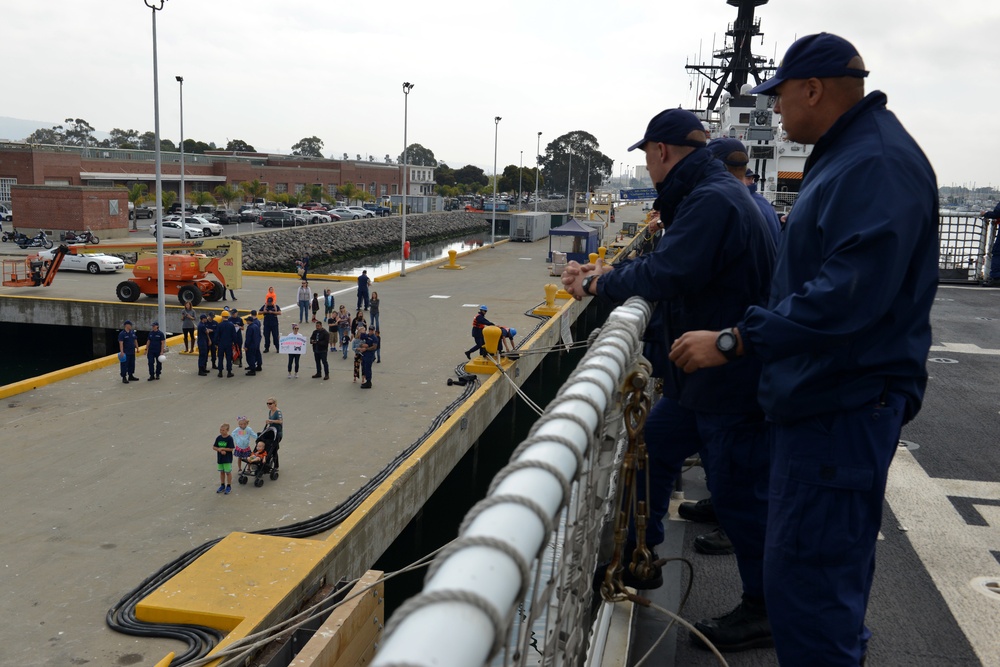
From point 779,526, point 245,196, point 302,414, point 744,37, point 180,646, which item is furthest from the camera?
point 245,196

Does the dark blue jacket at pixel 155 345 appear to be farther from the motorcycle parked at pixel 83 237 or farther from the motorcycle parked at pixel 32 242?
the motorcycle parked at pixel 83 237

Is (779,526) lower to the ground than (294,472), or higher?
higher

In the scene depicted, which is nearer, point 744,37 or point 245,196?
point 744,37

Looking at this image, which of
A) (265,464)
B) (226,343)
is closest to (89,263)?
(226,343)

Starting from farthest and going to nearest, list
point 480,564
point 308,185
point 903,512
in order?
point 308,185, point 903,512, point 480,564

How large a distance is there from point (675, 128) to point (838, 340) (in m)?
1.45

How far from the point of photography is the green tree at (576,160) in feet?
448

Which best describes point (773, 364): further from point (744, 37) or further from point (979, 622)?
point (744, 37)

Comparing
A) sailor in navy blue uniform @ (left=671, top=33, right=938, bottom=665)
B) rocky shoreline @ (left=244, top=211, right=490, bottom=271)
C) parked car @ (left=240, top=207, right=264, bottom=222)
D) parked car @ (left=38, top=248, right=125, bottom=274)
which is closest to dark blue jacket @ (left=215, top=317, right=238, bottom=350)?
sailor in navy blue uniform @ (left=671, top=33, right=938, bottom=665)

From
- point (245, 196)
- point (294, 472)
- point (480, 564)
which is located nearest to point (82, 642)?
point (294, 472)

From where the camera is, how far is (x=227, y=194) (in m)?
79.7

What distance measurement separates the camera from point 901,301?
2154 mm

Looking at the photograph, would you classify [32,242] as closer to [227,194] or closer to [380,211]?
[227,194]

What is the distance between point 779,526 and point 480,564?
1.38m
